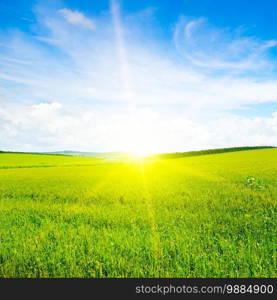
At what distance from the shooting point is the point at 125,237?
5.66 meters

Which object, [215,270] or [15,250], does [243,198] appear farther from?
[15,250]

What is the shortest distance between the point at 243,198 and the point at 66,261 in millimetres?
7943

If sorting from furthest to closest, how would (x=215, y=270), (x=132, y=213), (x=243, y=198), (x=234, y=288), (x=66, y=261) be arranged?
(x=243, y=198) → (x=132, y=213) → (x=66, y=261) → (x=215, y=270) → (x=234, y=288)

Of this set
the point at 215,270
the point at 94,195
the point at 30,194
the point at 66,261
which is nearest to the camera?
the point at 215,270

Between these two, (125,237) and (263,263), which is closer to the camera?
(263,263)

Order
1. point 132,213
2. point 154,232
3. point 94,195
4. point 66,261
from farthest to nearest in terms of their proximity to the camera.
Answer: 1. point 94,195
2. point 132,213
3. point 154,232
4. point 66,261

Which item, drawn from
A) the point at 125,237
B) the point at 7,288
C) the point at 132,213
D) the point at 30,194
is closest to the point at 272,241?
the point at 125,237

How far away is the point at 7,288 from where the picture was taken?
12.9 feet

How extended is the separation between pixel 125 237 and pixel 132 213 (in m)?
2.47

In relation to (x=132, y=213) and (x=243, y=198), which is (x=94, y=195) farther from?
(x=243, y=198)

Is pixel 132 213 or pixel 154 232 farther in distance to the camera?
pixel 132 213

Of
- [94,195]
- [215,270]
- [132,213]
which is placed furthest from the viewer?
[94,195]

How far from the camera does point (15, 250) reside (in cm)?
508

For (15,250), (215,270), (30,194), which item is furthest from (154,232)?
(30,194)
